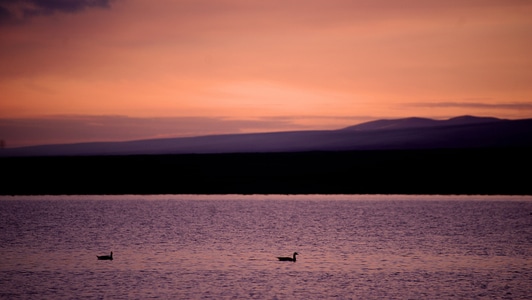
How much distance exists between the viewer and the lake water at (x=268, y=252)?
31547 mm

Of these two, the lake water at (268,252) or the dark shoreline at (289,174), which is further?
the dark shoreline at (289,174)

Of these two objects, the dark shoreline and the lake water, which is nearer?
the lake water

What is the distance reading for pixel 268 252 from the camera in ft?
142

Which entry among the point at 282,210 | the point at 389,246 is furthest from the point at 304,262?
the point at 282,210

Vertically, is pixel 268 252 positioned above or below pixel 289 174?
below

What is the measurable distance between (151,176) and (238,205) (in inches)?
1552

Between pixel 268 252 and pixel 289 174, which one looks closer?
pixel 268 252

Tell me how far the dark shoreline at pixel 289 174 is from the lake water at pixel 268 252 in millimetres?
27886

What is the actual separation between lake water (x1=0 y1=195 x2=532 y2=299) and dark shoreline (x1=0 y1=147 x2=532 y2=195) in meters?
27.9

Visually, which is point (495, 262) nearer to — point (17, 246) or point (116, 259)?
point (116, 259)

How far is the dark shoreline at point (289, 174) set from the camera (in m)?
107

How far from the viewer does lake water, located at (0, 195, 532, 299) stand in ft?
104

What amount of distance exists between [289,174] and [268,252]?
73902 mm

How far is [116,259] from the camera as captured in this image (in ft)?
133
